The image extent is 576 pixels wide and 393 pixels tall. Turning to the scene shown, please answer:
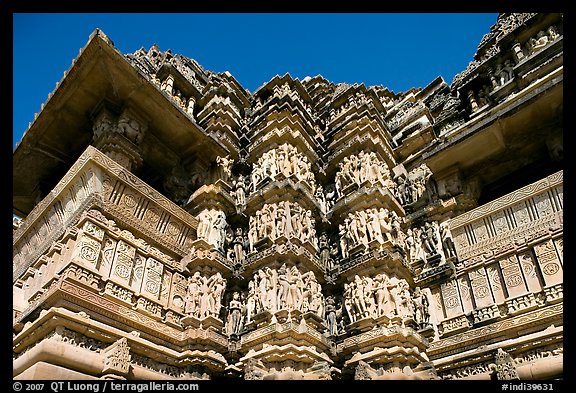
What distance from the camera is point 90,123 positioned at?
353 inches

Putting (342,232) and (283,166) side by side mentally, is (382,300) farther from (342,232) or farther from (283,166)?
(283,166)

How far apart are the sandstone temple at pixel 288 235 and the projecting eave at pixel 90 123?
4cm

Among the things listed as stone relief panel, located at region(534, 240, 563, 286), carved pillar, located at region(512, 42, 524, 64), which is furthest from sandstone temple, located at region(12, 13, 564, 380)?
carved pillar, located at region(512, 42, 524, 64)

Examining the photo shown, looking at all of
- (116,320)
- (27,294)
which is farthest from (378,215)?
(27,294)

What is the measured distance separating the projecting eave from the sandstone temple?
4cm

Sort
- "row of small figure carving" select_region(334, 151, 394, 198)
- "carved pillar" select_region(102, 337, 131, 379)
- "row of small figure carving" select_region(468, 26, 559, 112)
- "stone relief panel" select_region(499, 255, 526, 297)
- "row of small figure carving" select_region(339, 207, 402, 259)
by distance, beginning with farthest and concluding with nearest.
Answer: "row of small figure carving" select_region(468, 26, 559, 112) < "row of small figure carving" select_region(334, 151, 394, 198) < "row of small figure carving" select_region(339, 207, 402, 259) < "stone relief panel" select_region(499, 255, 526, 297) < "carved pillar" select_region(102, 337, 131, 379)

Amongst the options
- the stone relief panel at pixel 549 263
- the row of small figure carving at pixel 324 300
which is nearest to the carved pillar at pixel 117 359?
the row of small figure carving at pixel 324 300

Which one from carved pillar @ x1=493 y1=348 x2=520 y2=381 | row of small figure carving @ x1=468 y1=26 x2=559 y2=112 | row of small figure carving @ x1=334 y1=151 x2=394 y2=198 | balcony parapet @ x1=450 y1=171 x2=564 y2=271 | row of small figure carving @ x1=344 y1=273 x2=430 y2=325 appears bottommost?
carved pillar @ x1=493 y1=348 x2=520 y2=381

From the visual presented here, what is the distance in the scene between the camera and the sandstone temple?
21.7ft

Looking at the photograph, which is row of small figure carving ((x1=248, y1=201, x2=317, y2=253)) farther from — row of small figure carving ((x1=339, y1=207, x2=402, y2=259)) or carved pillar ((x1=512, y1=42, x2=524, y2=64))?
carved pillar ((x1=512, y1=42, x2=524, y2=64))

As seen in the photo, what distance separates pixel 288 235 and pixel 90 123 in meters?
5.12

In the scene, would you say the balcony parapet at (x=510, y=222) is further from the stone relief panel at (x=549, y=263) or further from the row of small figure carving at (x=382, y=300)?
the row of small figure carving at (x=382, y=300)

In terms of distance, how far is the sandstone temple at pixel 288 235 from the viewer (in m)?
6.62
